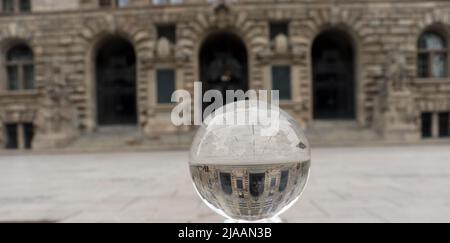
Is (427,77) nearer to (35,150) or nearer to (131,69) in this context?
(131,69)

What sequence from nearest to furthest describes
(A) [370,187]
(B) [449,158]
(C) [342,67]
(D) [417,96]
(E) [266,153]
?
(E) [266,153]
(A) [370,187]
(B) [449,158]
(D) [417,96]
(C) [342,67]

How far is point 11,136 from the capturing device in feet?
71.2

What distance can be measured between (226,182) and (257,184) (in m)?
0.26

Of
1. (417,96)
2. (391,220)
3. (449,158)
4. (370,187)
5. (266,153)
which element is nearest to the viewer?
(266,153)

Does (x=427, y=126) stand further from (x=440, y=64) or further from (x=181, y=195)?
(x=181, y=195)

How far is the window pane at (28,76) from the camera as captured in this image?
2262 centimetres

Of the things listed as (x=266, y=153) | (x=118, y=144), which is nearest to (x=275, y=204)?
(x=266, y=153)

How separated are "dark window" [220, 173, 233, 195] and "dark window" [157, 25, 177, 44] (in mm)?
19119

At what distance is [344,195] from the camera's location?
640 centimetres

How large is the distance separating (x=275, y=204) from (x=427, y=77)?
876 inches

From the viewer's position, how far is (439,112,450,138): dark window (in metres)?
21.0

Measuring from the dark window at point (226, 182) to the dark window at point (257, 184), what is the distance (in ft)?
0.59

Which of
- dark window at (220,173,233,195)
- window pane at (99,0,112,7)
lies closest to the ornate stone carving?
window pane at (99,0,112,7)

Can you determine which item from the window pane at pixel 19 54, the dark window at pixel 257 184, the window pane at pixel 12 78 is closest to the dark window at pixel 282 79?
the window pane at pixel 19 54
